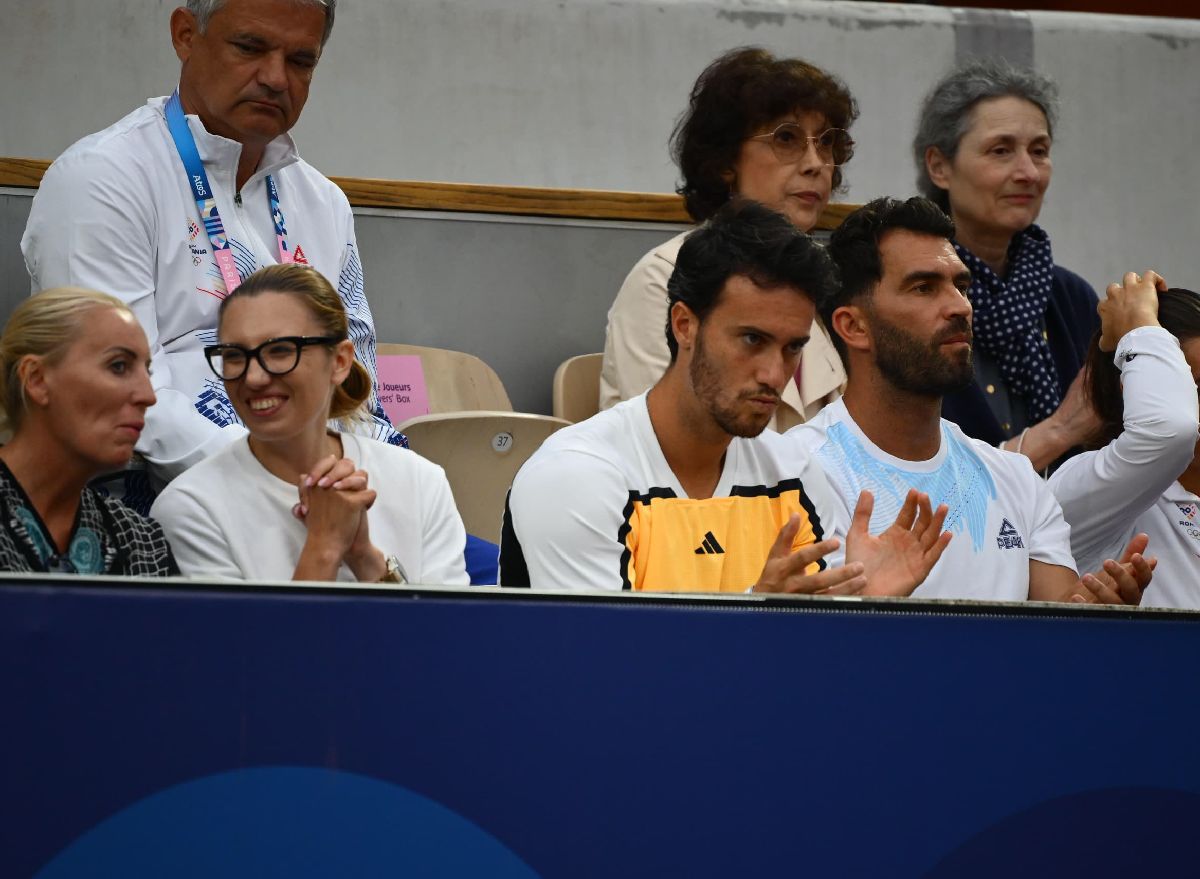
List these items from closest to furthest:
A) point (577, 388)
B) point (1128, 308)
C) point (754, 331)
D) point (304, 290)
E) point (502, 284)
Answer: point (304, 290), point (754, 331), point (1128, 308), point (577, 388), point (502, 284)

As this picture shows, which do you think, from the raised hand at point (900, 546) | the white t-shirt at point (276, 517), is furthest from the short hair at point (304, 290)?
the raised hand at point (900, 546)

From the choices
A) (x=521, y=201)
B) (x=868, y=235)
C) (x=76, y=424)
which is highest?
(x=521, y=201)

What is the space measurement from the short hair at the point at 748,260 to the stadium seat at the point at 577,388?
Result: 78 centimetres

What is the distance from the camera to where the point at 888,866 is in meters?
1.51

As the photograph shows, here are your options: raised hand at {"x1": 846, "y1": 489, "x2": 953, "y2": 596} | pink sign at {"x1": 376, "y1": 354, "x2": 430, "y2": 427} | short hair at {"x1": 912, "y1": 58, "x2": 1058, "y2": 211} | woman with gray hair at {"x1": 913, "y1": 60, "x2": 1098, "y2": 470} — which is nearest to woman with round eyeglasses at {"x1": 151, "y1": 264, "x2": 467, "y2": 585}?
raised hand at {"x1": 846, "y1": 489, "x2": 953, "y2": 596}

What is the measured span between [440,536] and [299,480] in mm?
234

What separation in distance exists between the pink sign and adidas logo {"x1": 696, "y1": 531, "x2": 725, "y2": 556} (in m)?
1.07

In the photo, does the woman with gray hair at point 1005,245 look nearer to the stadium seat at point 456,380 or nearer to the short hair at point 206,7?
the stadium seat at point 456,380

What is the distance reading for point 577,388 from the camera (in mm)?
3230

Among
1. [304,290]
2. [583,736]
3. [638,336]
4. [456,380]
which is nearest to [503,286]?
[456,380]

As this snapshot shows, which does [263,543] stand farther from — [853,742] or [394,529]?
[853,742]

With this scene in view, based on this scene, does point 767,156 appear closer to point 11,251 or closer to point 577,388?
point 577,388

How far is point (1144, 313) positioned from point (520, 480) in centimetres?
127

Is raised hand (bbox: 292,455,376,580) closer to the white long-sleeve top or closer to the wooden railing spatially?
the white long-sleeve top
